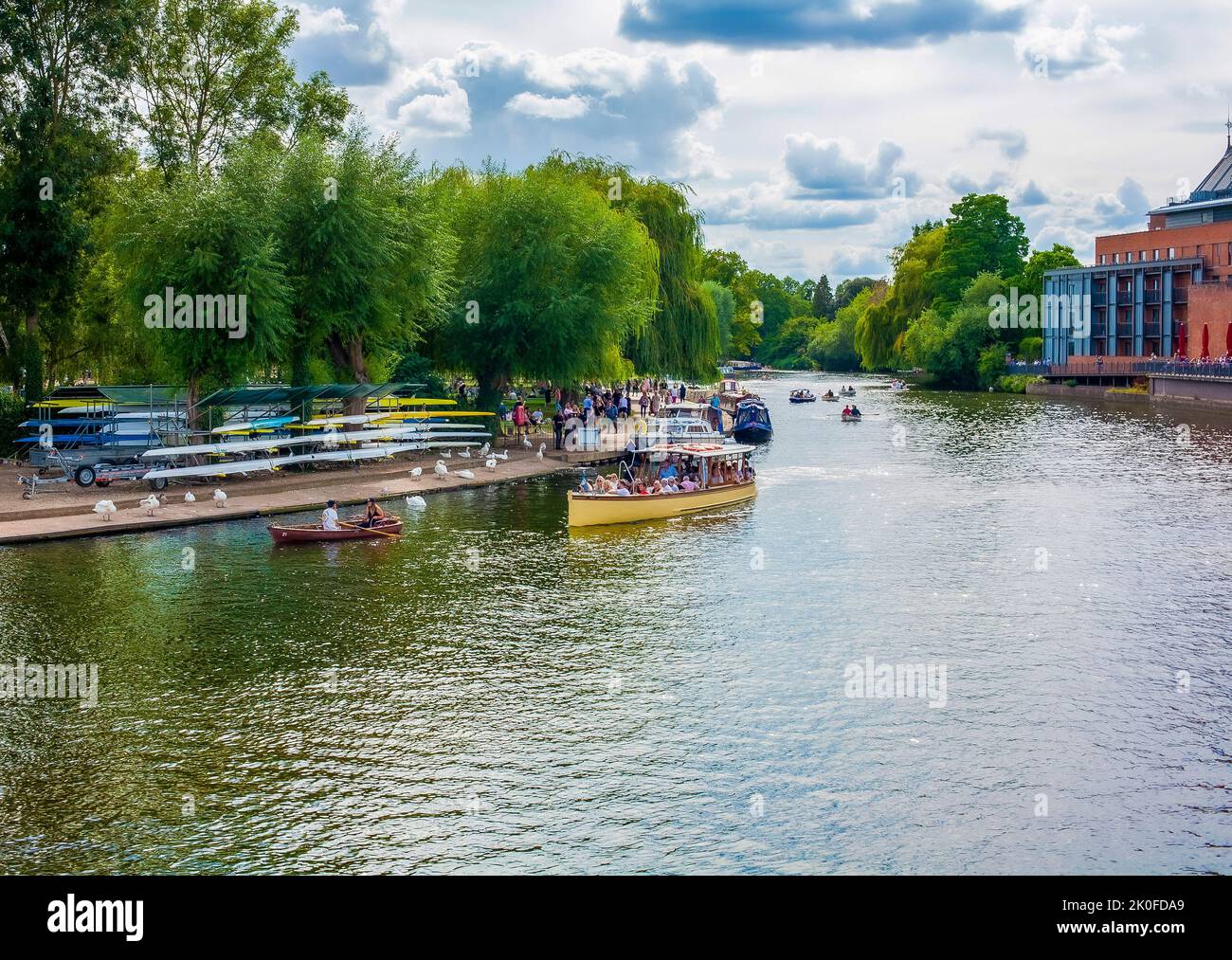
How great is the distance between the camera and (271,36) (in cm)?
5769

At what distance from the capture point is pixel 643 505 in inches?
1447

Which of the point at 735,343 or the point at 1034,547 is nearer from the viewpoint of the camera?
the point at 1034,547

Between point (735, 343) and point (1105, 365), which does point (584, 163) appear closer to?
point (1105, 365)

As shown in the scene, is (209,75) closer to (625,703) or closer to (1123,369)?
(625,703)

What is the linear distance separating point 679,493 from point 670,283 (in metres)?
34.7

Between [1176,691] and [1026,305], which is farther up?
[1026,305]

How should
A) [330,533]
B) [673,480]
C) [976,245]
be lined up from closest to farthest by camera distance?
1. [330,533]
2. [673,480]
3. [976,245]

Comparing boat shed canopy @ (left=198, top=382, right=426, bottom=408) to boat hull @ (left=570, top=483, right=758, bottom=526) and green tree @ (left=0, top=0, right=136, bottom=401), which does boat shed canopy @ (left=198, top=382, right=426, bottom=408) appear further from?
boat hull @ (left=570, top=483, right=758, bottom=526)

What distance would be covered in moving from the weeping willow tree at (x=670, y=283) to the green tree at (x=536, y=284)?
11.6m

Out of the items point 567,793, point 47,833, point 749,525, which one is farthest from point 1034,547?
point 47,833

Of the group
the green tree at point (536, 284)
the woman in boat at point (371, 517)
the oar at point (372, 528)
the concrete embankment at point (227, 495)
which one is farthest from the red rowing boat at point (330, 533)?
the green tree at point (536, 284)

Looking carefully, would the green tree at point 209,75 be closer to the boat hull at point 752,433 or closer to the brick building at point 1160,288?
the boat hull at point 752,433

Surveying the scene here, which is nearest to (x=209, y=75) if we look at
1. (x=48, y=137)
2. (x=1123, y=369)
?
(x=48, y=137)
